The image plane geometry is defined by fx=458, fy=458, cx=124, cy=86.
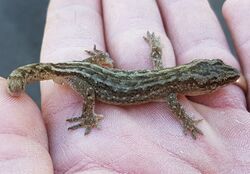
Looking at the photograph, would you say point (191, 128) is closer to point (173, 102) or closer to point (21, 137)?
point (173, 102)

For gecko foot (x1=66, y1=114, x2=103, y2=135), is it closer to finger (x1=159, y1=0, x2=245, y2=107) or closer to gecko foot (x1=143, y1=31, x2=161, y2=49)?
gecko foot (x1=143, y1=31, x2=161, y2=49)

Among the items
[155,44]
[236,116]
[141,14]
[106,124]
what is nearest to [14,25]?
[141,14]

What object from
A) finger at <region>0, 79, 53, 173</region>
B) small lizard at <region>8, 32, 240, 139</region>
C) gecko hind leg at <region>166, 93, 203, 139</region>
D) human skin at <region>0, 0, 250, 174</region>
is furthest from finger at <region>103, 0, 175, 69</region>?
finger at <region>0, 79, 53, 173</region>

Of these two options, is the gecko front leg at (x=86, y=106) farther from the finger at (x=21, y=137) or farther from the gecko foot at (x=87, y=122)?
the finger at (x=21, y=137)

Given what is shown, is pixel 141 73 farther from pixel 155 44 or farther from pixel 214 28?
pixel 214 28

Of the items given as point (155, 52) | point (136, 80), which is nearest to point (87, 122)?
point (136, 80)

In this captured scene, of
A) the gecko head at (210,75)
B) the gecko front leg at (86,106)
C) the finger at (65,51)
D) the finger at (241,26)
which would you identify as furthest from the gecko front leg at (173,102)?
the finger at (241,26)
